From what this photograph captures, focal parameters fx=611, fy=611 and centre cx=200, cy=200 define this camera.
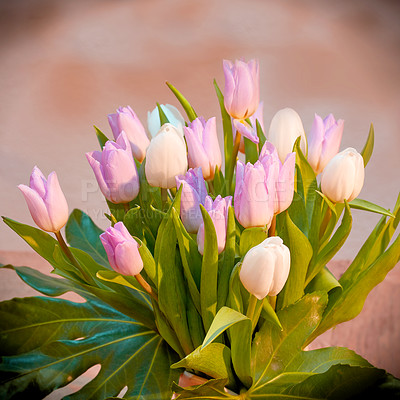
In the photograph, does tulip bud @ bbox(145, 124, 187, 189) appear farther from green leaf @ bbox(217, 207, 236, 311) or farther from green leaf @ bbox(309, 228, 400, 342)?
green leaf @ bbox(309, 228, 400, 342)

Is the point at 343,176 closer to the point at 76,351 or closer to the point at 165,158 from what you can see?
the point at 165,158

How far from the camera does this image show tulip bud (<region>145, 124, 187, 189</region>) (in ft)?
1.45

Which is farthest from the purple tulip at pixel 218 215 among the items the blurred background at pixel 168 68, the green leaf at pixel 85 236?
the blurred background at pixel 168 68

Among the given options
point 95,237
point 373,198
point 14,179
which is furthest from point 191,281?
point 14,179

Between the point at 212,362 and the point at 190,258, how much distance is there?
8cm

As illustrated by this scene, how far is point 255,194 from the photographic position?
1.32 feet

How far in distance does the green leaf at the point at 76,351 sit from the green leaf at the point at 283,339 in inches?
3.0

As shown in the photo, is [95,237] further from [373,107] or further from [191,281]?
[373,107]

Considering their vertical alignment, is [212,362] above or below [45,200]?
below

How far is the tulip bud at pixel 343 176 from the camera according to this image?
44 cm

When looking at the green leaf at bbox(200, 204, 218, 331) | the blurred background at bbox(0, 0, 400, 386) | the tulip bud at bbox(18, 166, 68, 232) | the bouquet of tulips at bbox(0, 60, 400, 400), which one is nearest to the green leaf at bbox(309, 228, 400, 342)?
the bouquet of tulips at bbox(0, 60, 400, 400)

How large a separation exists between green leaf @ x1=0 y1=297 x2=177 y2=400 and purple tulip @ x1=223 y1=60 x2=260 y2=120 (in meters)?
0.20

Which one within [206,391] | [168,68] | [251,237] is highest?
[168,68]

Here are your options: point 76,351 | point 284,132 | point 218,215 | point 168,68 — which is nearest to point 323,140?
point 284,132
